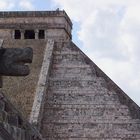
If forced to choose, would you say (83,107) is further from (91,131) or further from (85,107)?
(91,131)

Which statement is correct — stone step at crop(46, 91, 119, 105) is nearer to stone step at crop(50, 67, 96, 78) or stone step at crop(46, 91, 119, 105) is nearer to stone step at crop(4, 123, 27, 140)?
stone step at crop(50, 67, 96, 78)

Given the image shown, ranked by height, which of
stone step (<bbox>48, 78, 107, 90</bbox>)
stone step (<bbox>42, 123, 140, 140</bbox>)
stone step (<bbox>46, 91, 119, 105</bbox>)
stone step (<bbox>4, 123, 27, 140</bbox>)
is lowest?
stone step (<bbox>4, 123, 27, 140</bbox>)

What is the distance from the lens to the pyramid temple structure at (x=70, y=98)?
17422 mm

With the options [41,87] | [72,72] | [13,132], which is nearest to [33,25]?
[72,72]

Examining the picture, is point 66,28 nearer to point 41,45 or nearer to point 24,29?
point 24,29

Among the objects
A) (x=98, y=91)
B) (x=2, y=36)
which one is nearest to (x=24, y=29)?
(x=2, y=36)

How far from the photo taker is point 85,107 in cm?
1836

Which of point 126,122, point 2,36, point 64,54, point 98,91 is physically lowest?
point 126,122

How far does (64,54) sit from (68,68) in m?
0.98

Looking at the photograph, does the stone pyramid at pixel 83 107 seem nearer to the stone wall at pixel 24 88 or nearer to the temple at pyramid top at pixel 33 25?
the stone wall at pixel 24 88

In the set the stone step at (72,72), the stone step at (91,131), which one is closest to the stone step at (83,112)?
the stone step at (91,131)

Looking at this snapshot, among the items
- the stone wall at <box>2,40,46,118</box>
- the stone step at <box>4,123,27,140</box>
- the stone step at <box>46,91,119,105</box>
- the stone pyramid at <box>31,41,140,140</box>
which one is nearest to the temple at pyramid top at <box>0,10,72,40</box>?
the stone wall at <box>2,40,46,118</box>

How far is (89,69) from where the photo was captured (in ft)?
65.7

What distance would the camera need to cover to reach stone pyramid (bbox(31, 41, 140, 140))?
17.4 metres
